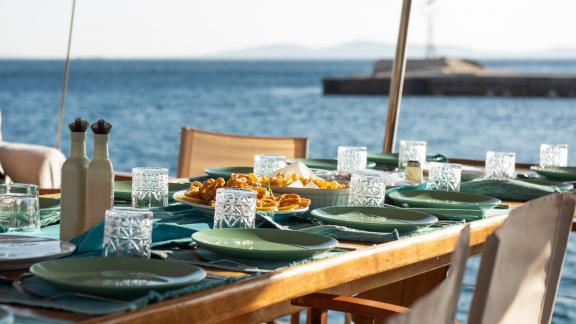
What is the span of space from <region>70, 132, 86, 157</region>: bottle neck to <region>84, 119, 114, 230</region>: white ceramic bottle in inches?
1.2

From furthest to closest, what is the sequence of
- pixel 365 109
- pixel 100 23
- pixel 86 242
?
pixel 365 109 < pixel 100 23 < pixel 86 242

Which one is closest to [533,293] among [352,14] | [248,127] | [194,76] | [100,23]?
[248,127]

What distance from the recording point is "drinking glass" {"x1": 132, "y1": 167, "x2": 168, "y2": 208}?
75.8 inches

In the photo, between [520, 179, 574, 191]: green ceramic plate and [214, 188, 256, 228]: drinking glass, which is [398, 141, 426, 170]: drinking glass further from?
[214, 188, 256, 228]: drinking glass

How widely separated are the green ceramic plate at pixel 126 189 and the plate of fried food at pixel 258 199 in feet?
0.56

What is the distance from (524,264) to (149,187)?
0.84m

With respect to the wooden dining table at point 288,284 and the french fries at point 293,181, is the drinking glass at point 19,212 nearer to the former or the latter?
the wooden dining table at point 288,284

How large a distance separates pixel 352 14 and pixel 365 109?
19.7 feet

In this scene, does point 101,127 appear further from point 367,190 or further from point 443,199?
point 443,199

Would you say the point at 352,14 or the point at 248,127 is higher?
the point at 352,14

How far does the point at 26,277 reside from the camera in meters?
1.27

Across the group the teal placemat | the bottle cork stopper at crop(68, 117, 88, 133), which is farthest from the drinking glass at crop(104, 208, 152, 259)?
the bottle cork stopper at crop(68, 117, 88, 133)

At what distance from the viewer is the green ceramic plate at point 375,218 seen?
1737mm

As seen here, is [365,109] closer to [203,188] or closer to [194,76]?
[194,76]
